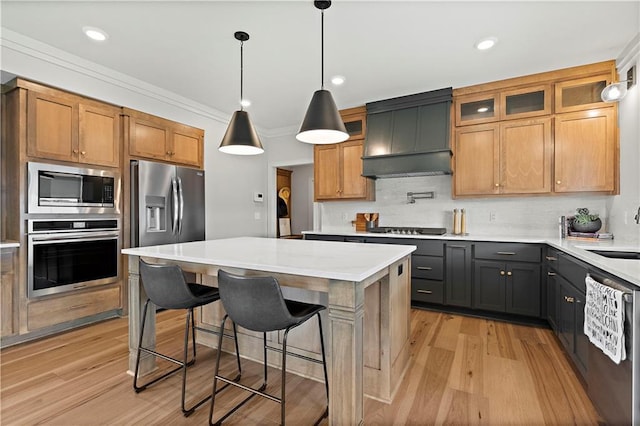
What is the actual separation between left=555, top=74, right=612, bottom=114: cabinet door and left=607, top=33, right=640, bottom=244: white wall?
0.50 ft

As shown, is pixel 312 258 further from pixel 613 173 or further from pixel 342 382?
pixel 613 173

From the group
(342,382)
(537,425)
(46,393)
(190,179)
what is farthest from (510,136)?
(46,393)

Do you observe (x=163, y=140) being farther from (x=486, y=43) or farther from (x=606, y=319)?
(x=606, y=319)

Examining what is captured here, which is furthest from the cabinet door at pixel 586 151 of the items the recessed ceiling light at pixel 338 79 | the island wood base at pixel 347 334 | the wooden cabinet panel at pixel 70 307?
the wooden cabinet panel at pixel 70 307

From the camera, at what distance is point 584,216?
3.01 metres

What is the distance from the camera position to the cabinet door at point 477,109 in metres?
3.48

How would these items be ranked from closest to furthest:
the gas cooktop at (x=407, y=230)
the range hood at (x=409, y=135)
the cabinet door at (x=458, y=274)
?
the cabinet door at (x=458, y=274)
the range hood at (x=409, y=135)
the gas cooktop at (x=407, y=230)

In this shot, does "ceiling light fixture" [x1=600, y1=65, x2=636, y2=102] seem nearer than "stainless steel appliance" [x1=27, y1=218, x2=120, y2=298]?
Yes

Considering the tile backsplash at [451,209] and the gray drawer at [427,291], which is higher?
the tile backsplash at [451,209]

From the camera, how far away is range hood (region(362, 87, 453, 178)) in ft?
12.0

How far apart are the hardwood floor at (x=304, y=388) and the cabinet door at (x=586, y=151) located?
155 cm

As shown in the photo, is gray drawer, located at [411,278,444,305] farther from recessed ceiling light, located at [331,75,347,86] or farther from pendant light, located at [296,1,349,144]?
recessed ceiling light, located at [331,75,347,86]

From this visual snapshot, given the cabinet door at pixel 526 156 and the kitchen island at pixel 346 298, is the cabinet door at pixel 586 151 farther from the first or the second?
the kitchen island at pixel 346 298

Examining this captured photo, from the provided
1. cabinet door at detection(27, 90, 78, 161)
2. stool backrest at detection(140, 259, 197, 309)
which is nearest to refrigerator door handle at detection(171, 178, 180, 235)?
cabinet door at detection(27, 90, 78, 161)
